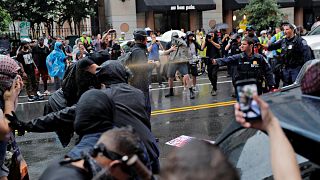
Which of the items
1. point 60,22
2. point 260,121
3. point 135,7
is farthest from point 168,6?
point 260,121

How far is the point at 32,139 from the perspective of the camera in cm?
835

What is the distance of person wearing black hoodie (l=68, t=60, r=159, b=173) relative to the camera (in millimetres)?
2781

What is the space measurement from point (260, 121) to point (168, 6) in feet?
83.8

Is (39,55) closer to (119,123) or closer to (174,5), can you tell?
(119,123)

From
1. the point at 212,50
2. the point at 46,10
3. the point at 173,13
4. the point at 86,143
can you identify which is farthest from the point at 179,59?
the point at 173,13

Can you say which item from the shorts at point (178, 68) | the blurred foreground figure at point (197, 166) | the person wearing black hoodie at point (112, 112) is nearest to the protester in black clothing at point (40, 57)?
the shorts at point (178, 68)

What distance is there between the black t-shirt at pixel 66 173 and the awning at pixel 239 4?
1083 inches

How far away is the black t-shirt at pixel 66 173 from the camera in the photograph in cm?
213

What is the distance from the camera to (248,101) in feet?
5.56

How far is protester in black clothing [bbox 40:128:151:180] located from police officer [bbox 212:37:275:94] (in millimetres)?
6239

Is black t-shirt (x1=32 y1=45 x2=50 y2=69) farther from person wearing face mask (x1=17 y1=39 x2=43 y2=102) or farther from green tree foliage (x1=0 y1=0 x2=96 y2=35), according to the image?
green tree foliage (x1=0 y1=0 x2=96 y2=35)

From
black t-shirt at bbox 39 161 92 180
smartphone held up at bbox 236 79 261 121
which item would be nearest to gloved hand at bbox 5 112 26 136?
black t-shirt at bbox 39 161 92 180

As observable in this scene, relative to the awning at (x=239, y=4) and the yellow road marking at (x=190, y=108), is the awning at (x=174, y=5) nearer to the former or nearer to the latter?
the awning at (x=239, y=4)

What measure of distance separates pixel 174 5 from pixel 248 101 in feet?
84.4
